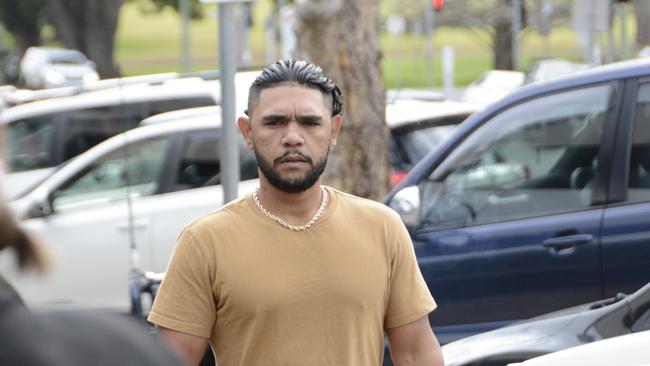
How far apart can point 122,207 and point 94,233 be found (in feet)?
0.92

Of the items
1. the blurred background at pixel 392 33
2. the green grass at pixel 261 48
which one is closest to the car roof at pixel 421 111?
the blurred background at pixel 392 33

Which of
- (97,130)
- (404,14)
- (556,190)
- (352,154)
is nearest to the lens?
(556,190)

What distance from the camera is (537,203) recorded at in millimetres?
6406

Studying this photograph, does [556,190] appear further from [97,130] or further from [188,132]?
[97,130]

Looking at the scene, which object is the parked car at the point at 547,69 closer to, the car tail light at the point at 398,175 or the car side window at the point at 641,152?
the car tail light at the point at 398,175

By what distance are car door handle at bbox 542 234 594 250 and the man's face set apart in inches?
108

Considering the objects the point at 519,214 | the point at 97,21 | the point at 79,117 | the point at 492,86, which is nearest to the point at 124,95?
the point at 79,117

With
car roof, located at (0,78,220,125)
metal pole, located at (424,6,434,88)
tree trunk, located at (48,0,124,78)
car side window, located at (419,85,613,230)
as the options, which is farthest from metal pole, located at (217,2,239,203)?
tree trunk, located at (48,0,124,78)

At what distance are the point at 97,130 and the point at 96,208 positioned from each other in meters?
1.57

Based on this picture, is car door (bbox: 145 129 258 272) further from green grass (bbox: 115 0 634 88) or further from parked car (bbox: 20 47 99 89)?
parked car (bbox: 20 47 99 89)

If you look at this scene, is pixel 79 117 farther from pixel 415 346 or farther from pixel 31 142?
pixel 415 346

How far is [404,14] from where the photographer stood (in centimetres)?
4353

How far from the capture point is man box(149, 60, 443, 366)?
3367 mm

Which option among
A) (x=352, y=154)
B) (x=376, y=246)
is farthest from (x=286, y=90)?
(x=352, y=154)
